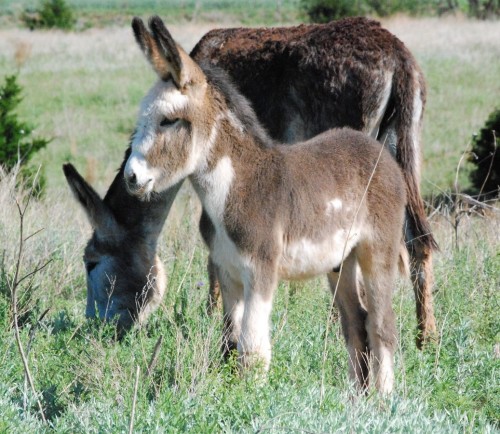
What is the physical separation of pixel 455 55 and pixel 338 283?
25897 mm

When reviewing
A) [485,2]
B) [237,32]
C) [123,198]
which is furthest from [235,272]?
[485,2]

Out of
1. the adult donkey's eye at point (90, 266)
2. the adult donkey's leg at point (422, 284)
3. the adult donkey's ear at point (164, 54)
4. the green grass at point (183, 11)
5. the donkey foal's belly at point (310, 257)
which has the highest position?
the adult donkey's ear at point (164, 54)

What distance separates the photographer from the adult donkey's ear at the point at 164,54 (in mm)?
4984

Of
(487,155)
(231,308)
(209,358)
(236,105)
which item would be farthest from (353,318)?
(487,155)

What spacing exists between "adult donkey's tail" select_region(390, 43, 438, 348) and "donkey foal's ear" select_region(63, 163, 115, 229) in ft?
7.61

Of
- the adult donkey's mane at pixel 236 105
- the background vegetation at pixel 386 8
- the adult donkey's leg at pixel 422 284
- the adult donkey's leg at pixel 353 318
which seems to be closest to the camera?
the adult donkey's mane at pixel 236 105

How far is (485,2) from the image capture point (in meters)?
47.0

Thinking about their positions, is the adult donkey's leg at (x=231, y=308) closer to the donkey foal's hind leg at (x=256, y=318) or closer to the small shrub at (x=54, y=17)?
the donkey foal's hind leg at (x=256, y=318)

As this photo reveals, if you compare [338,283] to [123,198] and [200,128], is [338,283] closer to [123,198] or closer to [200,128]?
[200,128]

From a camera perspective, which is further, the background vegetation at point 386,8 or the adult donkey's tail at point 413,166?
the background vegetation at point 386,8

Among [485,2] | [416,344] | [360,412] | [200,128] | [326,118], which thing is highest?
[200,128]

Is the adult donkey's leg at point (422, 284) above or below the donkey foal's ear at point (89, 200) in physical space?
below

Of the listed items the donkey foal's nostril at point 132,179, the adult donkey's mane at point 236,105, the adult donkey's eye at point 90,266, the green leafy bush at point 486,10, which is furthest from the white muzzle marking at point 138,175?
the green leafy bush at point 486,10

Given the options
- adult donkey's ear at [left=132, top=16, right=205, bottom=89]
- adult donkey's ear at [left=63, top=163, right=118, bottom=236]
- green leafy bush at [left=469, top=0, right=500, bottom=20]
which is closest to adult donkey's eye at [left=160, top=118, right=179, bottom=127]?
adult donkey's ear at [left=132, top=16, right=205, bottom=89]
